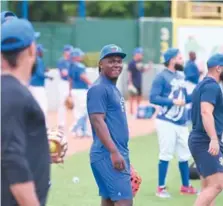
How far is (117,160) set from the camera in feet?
22.7

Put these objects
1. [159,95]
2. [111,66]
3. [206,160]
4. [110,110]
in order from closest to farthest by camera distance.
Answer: [110,110], [111,66], [206,160], [159,95]

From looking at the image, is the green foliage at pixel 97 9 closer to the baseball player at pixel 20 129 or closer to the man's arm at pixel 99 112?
the man's arm at pixel 99 112

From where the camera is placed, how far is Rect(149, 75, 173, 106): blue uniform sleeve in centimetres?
1024

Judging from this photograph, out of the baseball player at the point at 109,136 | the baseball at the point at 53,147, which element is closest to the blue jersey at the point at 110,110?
the baseball player at the point at 109,136

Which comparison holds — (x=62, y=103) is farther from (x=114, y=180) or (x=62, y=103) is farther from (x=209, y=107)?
(x=114, y=180)

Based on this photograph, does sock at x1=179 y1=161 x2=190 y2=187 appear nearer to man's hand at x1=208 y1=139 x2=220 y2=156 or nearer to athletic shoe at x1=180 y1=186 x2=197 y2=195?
athletic shoe at x1=180 y1=186 x2=197 y2=195

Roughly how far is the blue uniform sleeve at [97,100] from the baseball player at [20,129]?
247 cm

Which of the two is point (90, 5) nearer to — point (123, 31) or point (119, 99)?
point (123, 31)

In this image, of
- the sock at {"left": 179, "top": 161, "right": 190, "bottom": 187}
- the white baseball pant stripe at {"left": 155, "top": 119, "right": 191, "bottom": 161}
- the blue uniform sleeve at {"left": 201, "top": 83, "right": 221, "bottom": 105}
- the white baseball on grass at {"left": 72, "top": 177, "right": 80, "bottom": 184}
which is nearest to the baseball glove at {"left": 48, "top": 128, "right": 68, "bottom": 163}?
the white baseball on grass at {"left": 72, "top": 177, "right": 80, "bottom": 184}

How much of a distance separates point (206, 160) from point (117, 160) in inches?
64.1

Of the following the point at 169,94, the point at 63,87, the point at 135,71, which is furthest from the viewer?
the point at 135,71

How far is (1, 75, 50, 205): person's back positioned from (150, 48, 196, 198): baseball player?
5825 millimetres

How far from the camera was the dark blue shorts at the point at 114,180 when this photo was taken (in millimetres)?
7141

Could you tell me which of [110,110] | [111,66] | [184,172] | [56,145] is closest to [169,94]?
[184,172]
